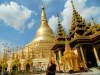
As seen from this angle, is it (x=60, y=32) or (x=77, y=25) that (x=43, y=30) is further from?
(x=77, y=25)

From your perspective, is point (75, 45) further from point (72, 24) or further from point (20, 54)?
point (20, 54)

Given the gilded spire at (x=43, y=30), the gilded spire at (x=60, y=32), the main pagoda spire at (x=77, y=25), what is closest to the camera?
the main pagoda spire at (x=77, y=25)

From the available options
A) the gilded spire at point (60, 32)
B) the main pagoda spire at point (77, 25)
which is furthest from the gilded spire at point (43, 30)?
the main pagoda spire at point (77, 25)

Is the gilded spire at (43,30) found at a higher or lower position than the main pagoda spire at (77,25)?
higher

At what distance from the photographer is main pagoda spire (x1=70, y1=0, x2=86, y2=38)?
3085 centimetres

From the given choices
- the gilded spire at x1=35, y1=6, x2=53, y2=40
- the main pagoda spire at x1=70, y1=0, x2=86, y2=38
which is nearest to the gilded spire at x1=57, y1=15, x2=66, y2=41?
the main pagoda spire at x1=70, y1=0, x2=86, y2=38

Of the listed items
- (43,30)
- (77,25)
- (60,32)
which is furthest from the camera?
(43,30)

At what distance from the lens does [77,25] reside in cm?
3127

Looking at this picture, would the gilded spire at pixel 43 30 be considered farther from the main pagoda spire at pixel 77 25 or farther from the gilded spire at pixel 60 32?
the main pagoda spire at pixel 77 25

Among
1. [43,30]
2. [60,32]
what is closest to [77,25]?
[60,32]

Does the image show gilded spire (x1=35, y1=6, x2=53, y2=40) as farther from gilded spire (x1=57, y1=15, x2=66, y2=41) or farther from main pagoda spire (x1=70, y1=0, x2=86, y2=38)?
main pagoda spire (x1=70, y1=0, x2=86, y2=38)

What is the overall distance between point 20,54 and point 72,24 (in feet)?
62.5

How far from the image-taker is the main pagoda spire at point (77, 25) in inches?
1215

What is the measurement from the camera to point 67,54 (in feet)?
84.9
